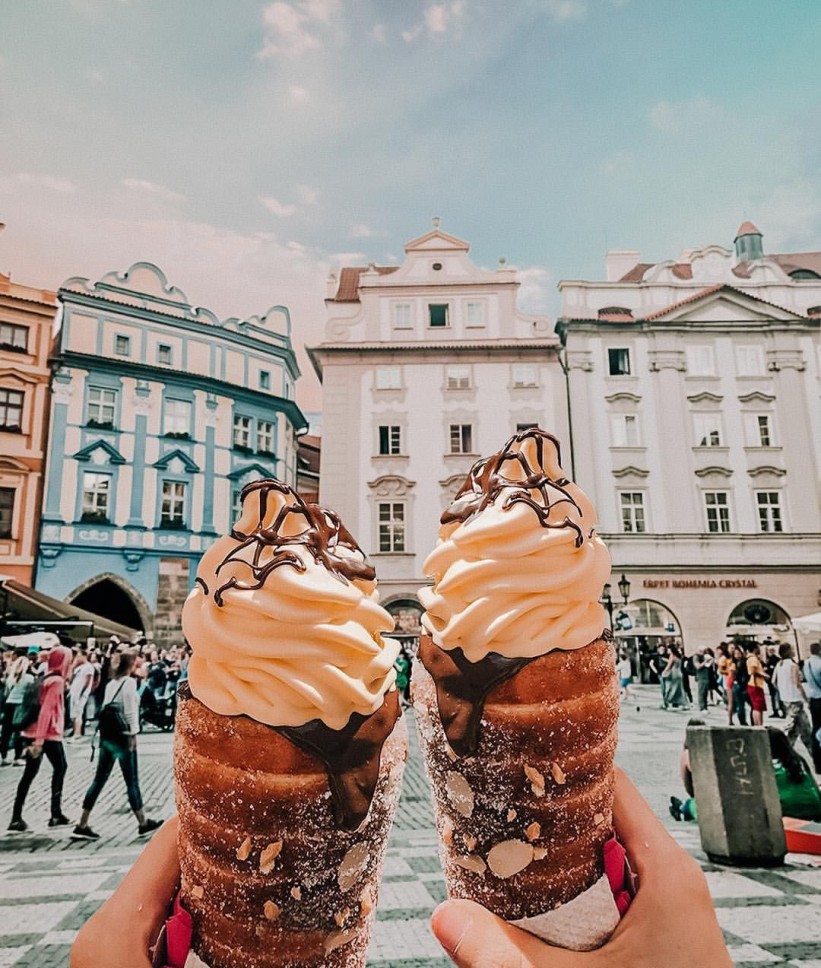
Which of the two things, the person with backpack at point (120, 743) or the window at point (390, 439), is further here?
the window at point (390, 439)

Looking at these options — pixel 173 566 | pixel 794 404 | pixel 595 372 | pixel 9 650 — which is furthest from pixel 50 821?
pixel 794 404

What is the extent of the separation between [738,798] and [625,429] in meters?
21.5

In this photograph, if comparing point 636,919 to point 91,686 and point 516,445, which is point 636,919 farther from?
point 91,686

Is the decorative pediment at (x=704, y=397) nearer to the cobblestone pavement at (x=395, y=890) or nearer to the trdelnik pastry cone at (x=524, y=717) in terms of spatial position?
the cobblestone pavement at (x=395, y=890)

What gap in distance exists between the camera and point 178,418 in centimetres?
2530

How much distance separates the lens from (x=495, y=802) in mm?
1953

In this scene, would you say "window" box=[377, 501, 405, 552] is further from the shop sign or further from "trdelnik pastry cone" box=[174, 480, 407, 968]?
"trdelnik pastry cone" box=[174, 480, 407, 968]

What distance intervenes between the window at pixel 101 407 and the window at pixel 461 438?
483 inches

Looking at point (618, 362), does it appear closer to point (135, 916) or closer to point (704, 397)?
point (704, 397)

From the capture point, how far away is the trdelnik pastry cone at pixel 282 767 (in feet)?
5.80

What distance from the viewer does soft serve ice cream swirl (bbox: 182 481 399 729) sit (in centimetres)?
179

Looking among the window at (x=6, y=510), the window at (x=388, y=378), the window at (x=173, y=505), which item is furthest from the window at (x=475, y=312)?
the window at (x=6, y=510)

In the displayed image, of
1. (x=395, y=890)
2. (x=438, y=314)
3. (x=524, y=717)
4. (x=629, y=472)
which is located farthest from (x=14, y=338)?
(x=524, y=717)

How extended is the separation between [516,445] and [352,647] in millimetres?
955
